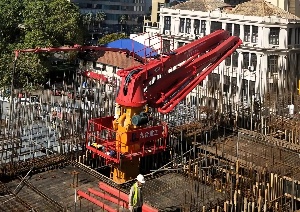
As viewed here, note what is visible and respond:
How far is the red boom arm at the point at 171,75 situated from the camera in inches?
789

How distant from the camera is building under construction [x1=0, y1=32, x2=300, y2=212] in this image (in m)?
17.4

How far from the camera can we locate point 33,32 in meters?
50.9

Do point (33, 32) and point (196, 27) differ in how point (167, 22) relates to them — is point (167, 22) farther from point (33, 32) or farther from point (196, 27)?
point (33, 32)

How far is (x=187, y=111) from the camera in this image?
109 feet

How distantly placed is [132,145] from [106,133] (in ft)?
6.80

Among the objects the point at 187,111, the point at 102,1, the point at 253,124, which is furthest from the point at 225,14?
the point at 102,1

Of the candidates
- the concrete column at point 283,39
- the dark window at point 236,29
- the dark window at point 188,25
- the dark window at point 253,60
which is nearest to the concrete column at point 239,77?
the dark window at point 253,60

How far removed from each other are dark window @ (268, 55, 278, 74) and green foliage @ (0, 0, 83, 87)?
78.7 ft

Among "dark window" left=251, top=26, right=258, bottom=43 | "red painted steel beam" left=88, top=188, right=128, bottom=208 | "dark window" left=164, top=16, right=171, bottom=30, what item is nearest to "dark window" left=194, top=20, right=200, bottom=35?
"dark window" left=164, top=16, right=171, bottom=30

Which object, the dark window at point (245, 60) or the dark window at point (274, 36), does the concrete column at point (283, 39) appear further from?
the dark window at point (245, 60)

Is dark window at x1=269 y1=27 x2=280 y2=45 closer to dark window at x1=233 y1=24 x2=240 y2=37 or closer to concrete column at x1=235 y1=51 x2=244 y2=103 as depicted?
concrete column at x1=235 y1=51 x2=244 y2=103

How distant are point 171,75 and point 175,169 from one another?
4.95m

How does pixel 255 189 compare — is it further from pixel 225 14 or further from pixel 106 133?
pixel 225 14

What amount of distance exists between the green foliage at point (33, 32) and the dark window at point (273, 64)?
24.0 meters
